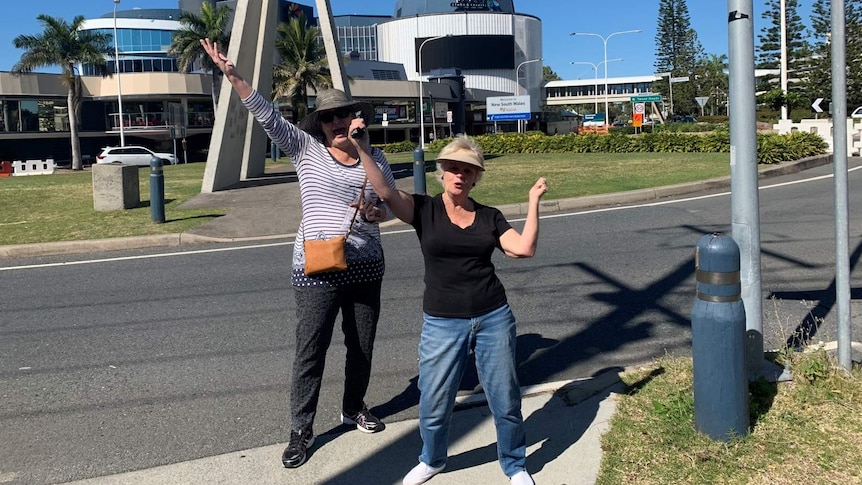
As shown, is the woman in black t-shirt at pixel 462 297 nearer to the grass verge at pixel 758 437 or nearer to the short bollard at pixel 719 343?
the grass verge at pixel 758 437

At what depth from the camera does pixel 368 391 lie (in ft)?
16.0

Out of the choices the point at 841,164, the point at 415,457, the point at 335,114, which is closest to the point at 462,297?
the point at 415,457

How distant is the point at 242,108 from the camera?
19.9m

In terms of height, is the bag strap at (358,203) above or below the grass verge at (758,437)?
above

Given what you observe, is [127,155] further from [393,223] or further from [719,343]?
[719,343]

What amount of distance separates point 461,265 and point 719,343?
125 cm

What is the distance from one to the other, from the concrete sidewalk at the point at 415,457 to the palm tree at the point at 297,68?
46473 mm

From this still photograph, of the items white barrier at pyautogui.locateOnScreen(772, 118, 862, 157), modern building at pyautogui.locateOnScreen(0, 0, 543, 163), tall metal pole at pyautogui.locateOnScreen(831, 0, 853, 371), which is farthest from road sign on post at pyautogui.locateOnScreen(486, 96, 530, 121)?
tall metal pole at pyautogui.locateOnScreen(831, 0, 853, 371)

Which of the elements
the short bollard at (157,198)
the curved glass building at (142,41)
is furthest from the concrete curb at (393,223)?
the curved glass building at (142,41)

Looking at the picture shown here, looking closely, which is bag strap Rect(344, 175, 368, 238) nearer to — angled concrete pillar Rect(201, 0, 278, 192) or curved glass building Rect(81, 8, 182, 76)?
angled concrete pillar Rect(201, 0, 278, 192)

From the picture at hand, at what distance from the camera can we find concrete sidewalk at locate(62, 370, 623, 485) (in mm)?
3670

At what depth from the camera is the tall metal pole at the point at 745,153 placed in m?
4.30

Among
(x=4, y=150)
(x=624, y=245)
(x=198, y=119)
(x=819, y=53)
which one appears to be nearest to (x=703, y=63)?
(x=819, y=53)

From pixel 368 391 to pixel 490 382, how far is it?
159cm
